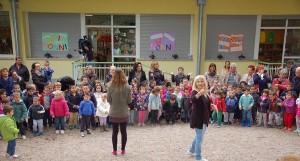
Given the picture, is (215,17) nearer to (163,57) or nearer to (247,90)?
(163,57)

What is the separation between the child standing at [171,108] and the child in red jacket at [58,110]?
8.62ft

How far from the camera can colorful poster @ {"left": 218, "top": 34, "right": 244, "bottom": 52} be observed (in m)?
12.8

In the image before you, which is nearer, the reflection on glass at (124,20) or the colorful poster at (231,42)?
the reflection on glass at (124,20)

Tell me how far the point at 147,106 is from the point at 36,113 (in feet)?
9.07

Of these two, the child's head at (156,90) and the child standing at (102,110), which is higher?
the child's head at (156,90)

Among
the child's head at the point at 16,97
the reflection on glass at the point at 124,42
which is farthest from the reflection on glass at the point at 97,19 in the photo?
the child's head at the point at 16,97

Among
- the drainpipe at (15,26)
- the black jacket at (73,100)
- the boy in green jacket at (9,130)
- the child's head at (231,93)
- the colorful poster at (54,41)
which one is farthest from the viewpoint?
the colorful poster at (54,41)

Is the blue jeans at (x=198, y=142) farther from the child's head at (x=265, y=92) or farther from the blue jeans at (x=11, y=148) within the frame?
the blue jeans at (x=11, y=148)

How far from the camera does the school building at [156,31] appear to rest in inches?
477

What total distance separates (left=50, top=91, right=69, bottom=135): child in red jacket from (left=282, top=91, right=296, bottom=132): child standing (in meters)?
5.54

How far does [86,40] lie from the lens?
38.2ft

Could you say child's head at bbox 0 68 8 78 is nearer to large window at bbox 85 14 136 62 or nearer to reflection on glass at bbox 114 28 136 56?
large window at bbox 85 14 136 62

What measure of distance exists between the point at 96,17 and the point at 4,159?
330 inches

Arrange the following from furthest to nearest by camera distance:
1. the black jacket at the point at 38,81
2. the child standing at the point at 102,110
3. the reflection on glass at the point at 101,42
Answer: the reflection on glass at the point at 101,42
the black jacket at the point at 38,81
the child standing at the point at 102,110
